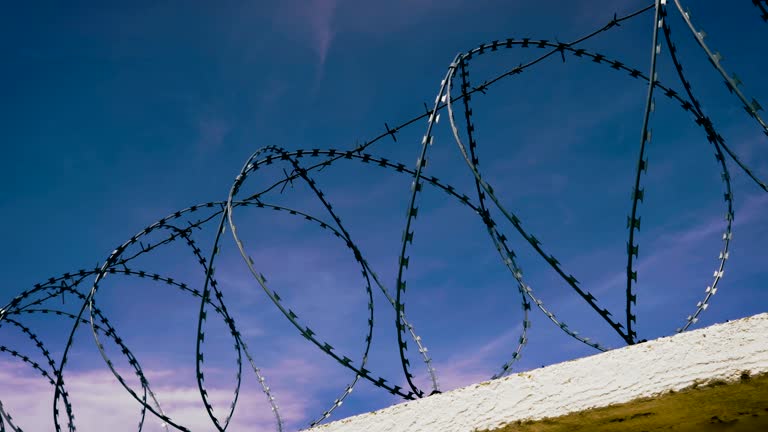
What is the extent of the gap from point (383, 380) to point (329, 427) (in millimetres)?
850

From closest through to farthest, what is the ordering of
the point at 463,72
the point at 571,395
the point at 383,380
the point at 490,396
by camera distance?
the point at 571,395, the point at 490,396, the point at 383,380, the point at 463,72

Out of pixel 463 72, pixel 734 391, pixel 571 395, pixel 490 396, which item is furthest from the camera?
pixel 463 72

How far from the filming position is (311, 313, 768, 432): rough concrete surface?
5.60 feet

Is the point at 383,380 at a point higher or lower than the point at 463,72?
lower

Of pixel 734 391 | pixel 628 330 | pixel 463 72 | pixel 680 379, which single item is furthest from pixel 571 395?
pixel 463 72

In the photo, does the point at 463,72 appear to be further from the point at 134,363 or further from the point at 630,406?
the point at 134,363

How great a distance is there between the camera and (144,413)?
6.71 m

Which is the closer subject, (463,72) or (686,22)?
(686,22)

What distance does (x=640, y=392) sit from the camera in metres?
1.77

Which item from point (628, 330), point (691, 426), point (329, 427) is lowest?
point (691, 426)

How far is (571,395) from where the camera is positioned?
6.13 feet

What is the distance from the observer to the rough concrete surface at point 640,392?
171 cm

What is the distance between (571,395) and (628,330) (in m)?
0.80

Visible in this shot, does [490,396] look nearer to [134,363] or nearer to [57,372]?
[134,363]
